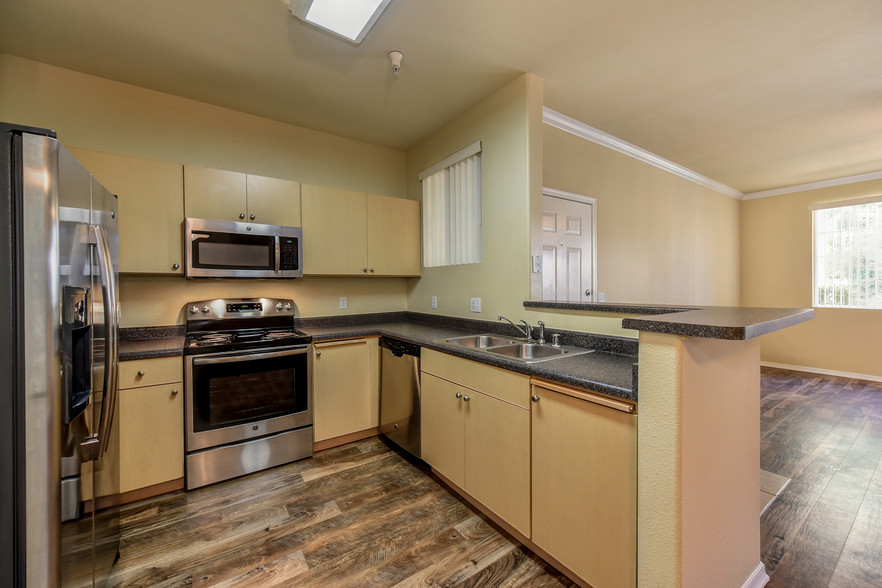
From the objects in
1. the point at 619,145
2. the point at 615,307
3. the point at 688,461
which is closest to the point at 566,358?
the point at 615,307

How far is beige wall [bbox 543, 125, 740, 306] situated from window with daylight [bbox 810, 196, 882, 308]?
110 centimetres

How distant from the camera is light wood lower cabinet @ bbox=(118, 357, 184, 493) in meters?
1.98

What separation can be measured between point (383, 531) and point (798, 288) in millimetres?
6406

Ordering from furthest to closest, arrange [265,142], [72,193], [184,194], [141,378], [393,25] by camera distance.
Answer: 1. [265,142]
2. [184,194]
3. [141,378]
4. [393,25]
5. [72,193]

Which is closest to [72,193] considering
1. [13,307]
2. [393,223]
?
[13,307]

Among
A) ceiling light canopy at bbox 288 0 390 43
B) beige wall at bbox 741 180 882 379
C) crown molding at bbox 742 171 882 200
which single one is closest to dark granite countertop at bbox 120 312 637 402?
ceiling light canopy at bbox 288 0 390 43

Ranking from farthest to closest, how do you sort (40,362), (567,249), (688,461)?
1. (567,249)
2. (688,461)
3. (40,362)

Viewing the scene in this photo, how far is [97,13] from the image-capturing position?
5.74ft

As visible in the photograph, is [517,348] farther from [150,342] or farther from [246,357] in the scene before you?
[150,342]

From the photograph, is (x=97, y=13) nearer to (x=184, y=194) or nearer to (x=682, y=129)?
(x=184, y=194)

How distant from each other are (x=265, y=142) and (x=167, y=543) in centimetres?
272

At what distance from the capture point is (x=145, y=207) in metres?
2.22

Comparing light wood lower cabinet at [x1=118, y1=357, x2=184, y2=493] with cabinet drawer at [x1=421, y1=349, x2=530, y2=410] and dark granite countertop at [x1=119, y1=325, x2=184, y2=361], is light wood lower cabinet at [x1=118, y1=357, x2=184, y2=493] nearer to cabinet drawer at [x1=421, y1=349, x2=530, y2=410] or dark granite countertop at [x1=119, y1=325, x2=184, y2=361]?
dark granite countertop at [x1=119, y1=325, x2=184, y2=361]

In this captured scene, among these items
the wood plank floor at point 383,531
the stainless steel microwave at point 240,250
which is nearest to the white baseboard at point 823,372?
the wood plank floor at point 383,531
